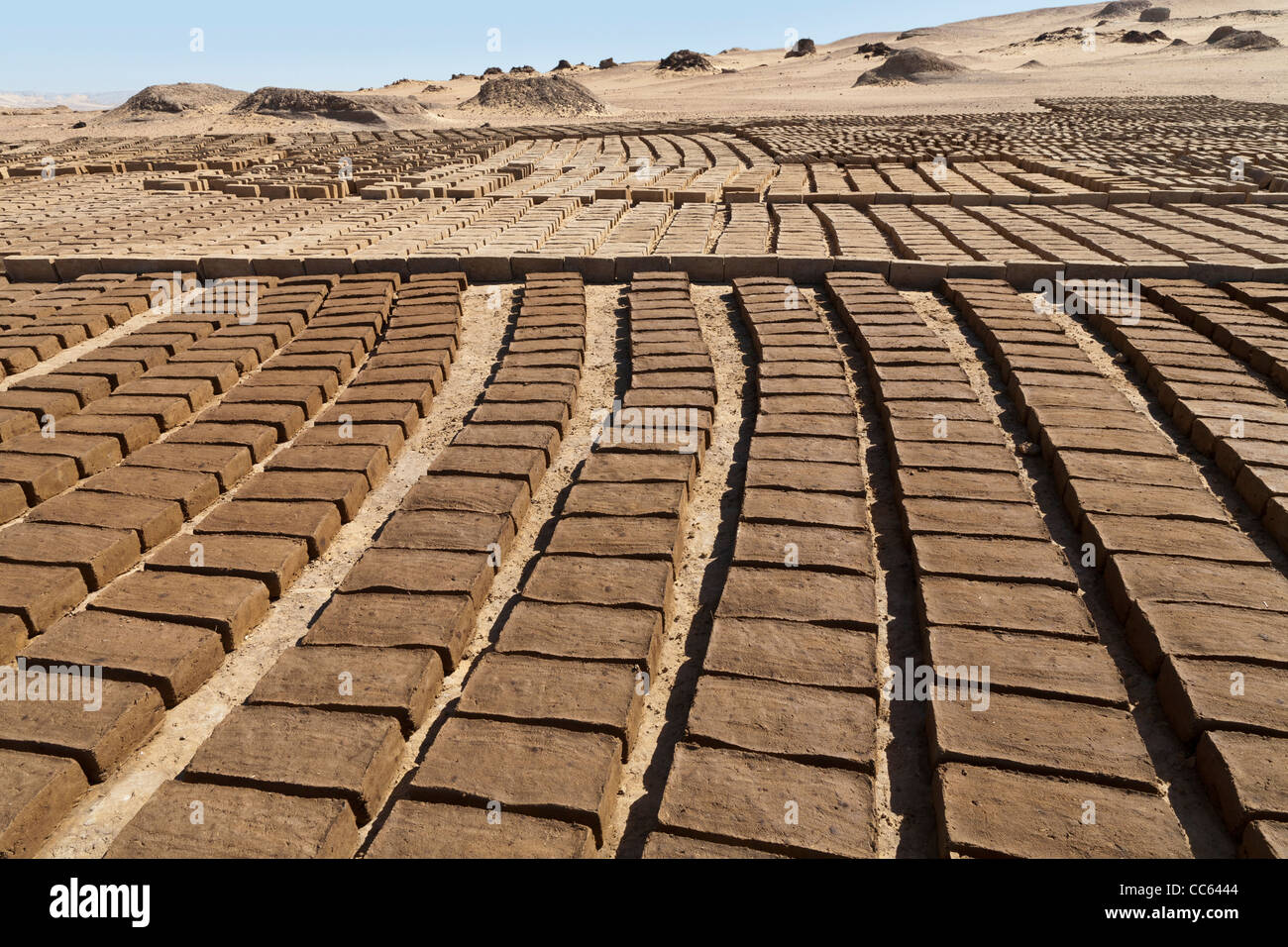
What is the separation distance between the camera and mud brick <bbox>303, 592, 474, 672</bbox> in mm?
2822

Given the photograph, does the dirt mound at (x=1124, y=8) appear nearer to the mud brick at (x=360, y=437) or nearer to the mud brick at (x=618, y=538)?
the mud brick at (x=360, y=437)

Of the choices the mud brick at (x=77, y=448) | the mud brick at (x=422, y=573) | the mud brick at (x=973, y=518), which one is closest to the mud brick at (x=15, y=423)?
the mud brick at (x=77, y=448)

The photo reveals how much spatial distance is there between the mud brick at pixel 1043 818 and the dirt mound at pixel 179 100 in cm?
4197

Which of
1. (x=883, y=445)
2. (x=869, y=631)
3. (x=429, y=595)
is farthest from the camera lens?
(x=883, y=445)

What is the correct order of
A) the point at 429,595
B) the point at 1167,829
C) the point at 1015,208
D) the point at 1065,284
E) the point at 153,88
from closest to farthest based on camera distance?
1. the point at 1167,829
2. the point at 429,595
3. the point at 1065,284
4. the point at 1015,208
5. the point at 153,88

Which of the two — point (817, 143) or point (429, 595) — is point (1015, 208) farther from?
point (429, 595)

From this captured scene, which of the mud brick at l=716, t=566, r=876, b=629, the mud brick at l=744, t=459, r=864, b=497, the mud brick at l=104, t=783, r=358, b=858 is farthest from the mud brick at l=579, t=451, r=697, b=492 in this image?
the mud brick at l=104, t=783, r=358, b=858

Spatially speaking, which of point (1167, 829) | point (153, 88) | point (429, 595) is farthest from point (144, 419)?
point (153, 88)

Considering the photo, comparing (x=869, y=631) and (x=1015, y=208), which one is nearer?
(x=869, y=631)

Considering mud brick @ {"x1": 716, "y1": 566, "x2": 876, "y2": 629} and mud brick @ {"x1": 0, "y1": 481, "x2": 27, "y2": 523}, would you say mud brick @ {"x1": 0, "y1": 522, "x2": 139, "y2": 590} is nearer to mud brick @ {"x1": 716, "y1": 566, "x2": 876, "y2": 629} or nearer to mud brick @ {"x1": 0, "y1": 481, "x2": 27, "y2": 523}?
mud brick @ {"x1": 0, "y1": 481, "x2": 27, "y2": 523}

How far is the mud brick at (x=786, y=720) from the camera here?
7.59 ft

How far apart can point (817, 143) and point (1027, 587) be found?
50.2ft

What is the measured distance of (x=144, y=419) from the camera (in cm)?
453
